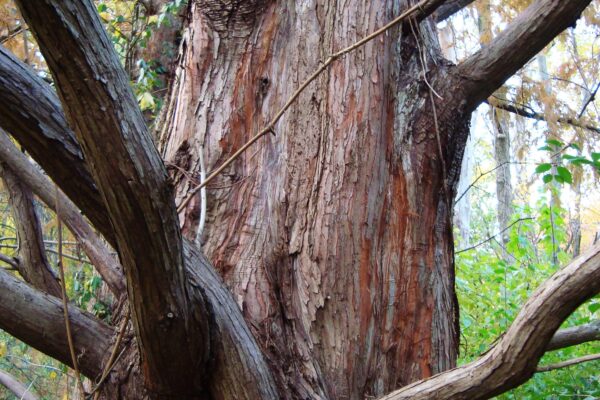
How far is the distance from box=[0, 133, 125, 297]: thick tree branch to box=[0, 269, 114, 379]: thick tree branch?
290mm

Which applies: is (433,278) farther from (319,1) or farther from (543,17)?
(319,1)

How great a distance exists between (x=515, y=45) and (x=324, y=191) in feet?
2.92

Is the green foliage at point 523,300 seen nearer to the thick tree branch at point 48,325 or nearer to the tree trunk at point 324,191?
the tree trunk at point 324,191

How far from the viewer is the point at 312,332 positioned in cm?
219

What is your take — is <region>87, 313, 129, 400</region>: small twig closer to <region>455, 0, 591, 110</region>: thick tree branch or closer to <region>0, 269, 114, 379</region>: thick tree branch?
<region>0, 269, 114, 379</region>: thick tree branch

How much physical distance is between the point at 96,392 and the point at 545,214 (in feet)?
12.5

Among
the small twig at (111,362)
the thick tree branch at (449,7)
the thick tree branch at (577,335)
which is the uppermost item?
the thick tree branch at (449,7)

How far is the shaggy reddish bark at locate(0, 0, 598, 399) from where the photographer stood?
1.91 metres

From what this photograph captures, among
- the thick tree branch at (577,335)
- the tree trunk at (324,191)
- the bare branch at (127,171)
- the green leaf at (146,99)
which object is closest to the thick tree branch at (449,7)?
the tree trunk at (324,191)

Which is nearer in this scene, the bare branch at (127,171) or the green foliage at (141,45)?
the bare branch at (127,171)

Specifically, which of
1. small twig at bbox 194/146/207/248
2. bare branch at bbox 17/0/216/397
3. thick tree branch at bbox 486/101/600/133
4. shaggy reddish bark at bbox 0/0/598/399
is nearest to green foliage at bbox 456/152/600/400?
thick tree branch at bbox 486/101/600/133

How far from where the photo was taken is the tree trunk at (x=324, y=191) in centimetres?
221

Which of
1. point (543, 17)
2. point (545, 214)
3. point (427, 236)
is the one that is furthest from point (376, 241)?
point (545, 214)

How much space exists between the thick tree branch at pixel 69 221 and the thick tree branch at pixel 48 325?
29 cm
